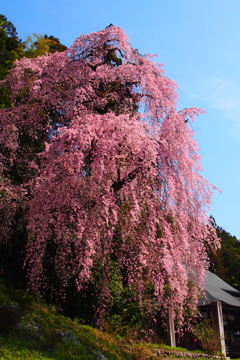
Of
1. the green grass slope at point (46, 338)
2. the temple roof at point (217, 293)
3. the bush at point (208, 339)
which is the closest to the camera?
the green grass slope at point (46, 338)

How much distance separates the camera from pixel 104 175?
10195mm

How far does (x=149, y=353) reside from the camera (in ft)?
39.8

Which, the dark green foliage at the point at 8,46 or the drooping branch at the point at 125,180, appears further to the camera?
the dark green foliage at the point at 8,46

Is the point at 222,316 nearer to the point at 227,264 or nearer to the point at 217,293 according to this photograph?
the point at 217,293

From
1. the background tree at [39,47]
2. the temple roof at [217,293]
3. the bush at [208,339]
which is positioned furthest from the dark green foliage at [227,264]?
the background tree at [39,47]

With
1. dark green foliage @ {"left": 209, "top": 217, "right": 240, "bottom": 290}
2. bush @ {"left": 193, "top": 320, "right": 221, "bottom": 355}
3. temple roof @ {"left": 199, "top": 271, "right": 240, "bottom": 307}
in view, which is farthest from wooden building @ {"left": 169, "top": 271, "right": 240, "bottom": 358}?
dark green foliage @ {"left": 209, "top": 217, "right": 240, "bottom": 290}

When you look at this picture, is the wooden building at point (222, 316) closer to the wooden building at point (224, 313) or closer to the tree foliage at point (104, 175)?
the wooden building at point (224, 313)

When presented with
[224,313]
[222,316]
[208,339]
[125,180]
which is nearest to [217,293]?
[222,316]

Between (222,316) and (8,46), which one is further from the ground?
(8,46)

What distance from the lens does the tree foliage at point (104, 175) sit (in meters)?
10.2

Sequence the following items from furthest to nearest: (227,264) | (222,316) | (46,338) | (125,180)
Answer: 1. (227,264)
2. (222,316)
3. (125,180)
4. (46,338)

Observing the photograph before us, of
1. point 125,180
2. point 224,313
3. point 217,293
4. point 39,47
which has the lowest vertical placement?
point 224,313

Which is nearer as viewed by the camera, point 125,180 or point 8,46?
point 125,180

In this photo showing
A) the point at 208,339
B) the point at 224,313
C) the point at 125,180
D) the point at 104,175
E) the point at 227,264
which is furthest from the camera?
the point at 227,264
